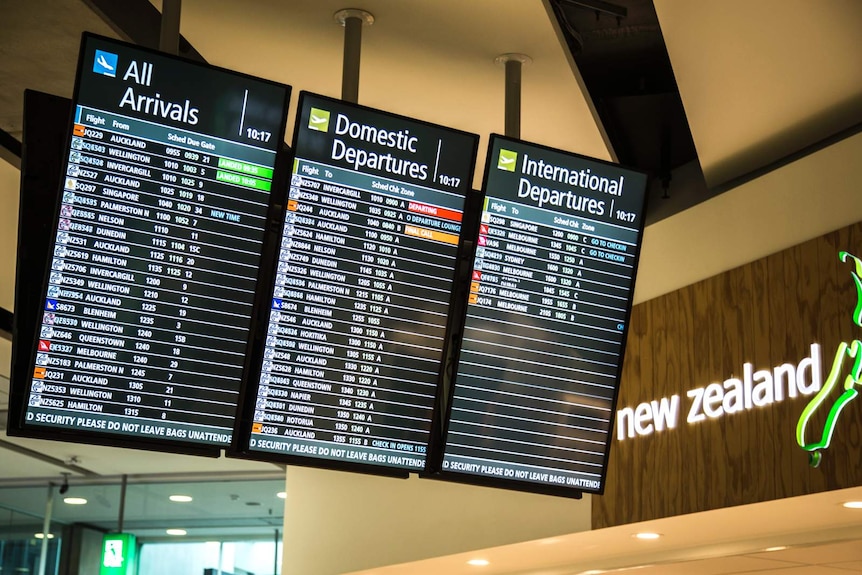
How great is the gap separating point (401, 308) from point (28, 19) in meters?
1.56

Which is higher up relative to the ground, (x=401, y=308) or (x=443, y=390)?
(x=401, y=308)

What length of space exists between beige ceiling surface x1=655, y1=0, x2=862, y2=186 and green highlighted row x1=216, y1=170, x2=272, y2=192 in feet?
4.85

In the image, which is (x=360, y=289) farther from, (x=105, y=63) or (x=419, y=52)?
(x=419, y=52)

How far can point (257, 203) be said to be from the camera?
10.3 feet

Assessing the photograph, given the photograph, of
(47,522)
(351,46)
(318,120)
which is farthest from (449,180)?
(47,522)

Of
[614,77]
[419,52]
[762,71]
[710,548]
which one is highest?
[614,77]

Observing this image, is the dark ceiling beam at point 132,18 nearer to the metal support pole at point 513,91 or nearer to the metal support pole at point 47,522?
the metal support pole at point 513,91

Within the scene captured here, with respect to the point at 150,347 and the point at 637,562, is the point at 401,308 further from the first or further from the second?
the point at 637,562

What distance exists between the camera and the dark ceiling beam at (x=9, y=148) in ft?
13.4

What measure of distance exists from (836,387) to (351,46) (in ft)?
6.91

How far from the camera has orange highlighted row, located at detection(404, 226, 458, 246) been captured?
333 cm

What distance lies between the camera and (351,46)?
385 cm

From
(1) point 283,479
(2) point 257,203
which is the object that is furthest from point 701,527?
(1) point 283,479

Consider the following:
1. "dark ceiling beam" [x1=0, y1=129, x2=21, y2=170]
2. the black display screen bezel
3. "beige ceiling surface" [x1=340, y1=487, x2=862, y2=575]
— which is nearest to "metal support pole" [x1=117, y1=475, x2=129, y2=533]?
"beige ceiling surface" [x1=340, y1=487, x2=862, y2=575]
